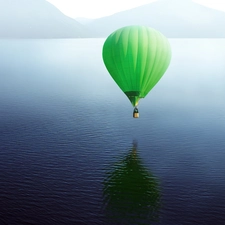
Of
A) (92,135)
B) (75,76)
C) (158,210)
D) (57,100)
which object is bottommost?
(158,210)

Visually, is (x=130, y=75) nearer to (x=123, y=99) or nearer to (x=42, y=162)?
(x=42, y=162)

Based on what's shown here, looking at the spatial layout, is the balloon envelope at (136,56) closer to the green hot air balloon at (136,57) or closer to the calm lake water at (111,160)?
the green hot air balloon at (136,57)

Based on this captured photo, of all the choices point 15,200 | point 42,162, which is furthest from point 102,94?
point 15,200

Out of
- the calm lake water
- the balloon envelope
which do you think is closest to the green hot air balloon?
the balloon envelope

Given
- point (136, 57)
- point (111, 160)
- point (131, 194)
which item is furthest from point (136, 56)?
point (131, 194)

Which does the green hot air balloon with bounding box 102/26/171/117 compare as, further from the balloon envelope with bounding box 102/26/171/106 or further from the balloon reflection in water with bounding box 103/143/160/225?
the balloon reflection in water with bounding box 103/143/160/225

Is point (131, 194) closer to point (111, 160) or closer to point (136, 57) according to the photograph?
point (111, 160)
